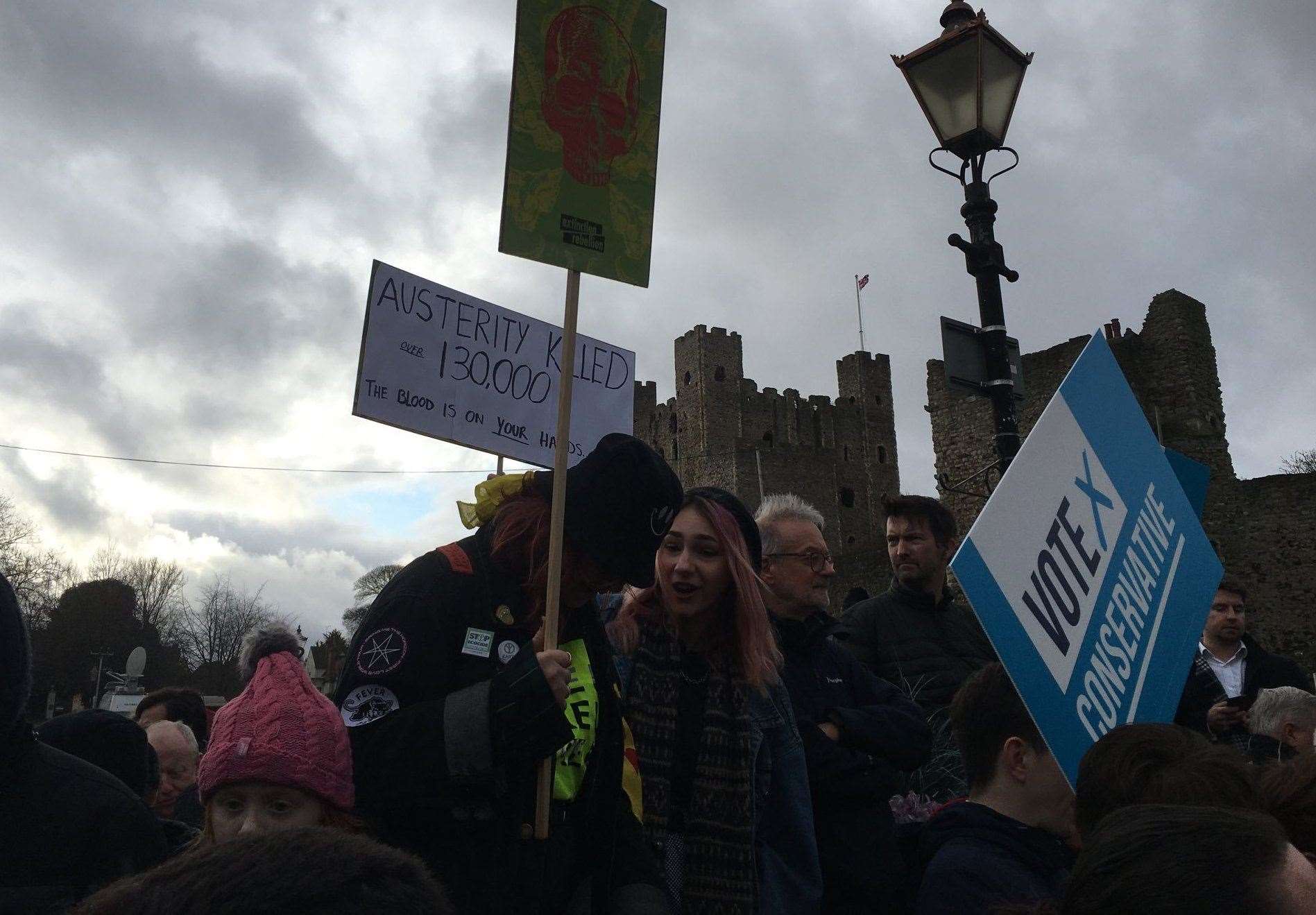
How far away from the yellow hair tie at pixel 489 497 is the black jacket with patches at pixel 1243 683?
8.25 ft

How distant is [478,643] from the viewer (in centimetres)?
193

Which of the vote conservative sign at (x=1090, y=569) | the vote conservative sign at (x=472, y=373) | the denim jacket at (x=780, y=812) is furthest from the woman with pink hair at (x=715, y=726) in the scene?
the vote conservative sign at (x=472, y=373)

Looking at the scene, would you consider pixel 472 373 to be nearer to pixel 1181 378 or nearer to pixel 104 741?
pixel 104 741

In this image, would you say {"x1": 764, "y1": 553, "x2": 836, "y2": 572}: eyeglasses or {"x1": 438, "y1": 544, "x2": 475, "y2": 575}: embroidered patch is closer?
{"x1": 438, "y1": 544, "x2": 475, "y2": 575}: embroidered patch

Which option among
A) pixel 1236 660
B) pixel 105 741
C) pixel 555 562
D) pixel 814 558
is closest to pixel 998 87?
pixel 814 558

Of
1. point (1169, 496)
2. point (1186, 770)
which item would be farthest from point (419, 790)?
point (1169, 496)

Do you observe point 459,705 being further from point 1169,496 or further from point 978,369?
point 978,369

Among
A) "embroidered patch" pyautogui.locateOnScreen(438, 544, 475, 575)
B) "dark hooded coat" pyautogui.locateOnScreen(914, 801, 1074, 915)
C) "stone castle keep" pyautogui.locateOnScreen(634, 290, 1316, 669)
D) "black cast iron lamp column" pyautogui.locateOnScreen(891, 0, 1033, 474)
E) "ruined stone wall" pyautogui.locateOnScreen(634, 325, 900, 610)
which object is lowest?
"dark hooded coat" pyautogui.locateOnScreen(914, 801, 1074, 915)

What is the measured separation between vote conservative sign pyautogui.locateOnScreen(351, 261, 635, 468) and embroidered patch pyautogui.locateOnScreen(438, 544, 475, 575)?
7.53 ft

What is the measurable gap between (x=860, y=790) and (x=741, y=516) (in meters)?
0.78

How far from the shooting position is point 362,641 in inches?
74.1

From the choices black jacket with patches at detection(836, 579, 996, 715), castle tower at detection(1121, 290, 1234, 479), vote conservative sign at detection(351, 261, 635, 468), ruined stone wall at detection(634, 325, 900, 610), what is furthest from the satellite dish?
ruined stone wall at detection(634, 325, 900, 610)

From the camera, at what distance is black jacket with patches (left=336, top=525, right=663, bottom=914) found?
176 centimetres

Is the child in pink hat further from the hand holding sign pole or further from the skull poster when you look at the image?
the skull poster
